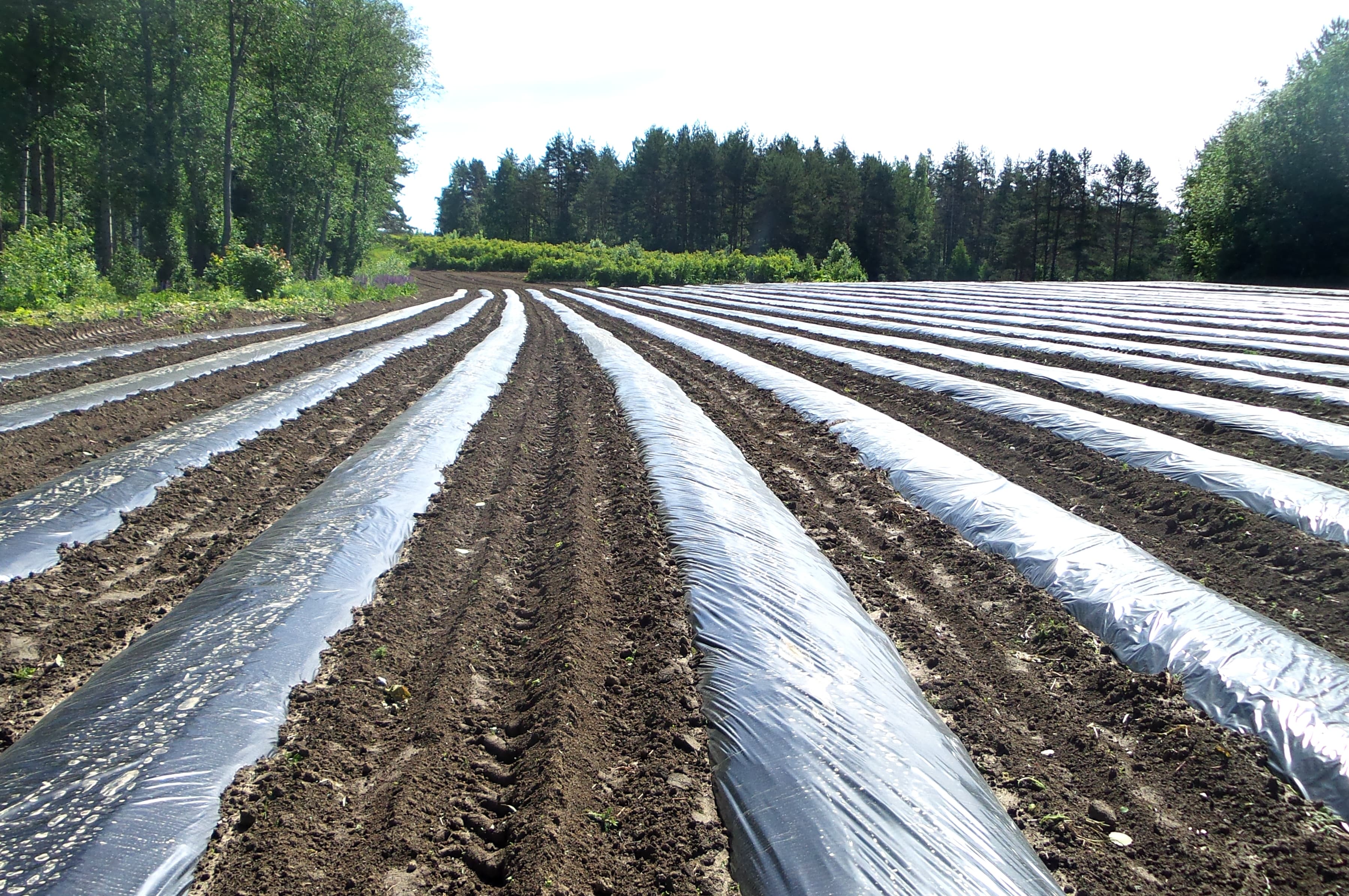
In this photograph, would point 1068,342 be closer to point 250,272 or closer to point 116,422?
point 116,422

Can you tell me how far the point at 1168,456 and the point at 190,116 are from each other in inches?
984

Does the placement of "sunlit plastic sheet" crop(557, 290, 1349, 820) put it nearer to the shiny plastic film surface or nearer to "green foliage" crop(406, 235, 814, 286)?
the shiny plastic film surface

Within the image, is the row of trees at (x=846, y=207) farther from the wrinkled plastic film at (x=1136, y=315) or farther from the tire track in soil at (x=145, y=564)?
the tire track in soil at (x=145, y=564)

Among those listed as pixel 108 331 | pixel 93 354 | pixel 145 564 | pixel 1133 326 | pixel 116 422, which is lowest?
pixel 145 564

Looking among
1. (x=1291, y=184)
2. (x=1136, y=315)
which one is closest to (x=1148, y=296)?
(x=1136, y=315)

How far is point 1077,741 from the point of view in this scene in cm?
294

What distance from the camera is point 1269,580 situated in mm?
→ 3998

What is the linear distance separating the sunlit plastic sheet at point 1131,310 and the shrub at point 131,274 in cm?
2036

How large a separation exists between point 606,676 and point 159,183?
926 inches

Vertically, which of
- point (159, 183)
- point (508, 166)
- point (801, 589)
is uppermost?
point (508, 166)

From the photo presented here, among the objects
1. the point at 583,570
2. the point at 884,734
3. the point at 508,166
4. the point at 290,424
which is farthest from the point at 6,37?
the point at 508,166

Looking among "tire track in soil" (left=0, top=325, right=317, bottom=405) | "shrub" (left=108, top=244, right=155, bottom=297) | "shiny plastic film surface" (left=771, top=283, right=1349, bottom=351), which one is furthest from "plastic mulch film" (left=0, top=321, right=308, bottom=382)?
"shiny plastic film surface" (left=771, top=283, right=1349, bottom=351)

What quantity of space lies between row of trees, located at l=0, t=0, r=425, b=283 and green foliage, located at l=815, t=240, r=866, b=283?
23.5 metres

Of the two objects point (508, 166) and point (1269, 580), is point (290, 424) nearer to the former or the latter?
point (1269, 580)
